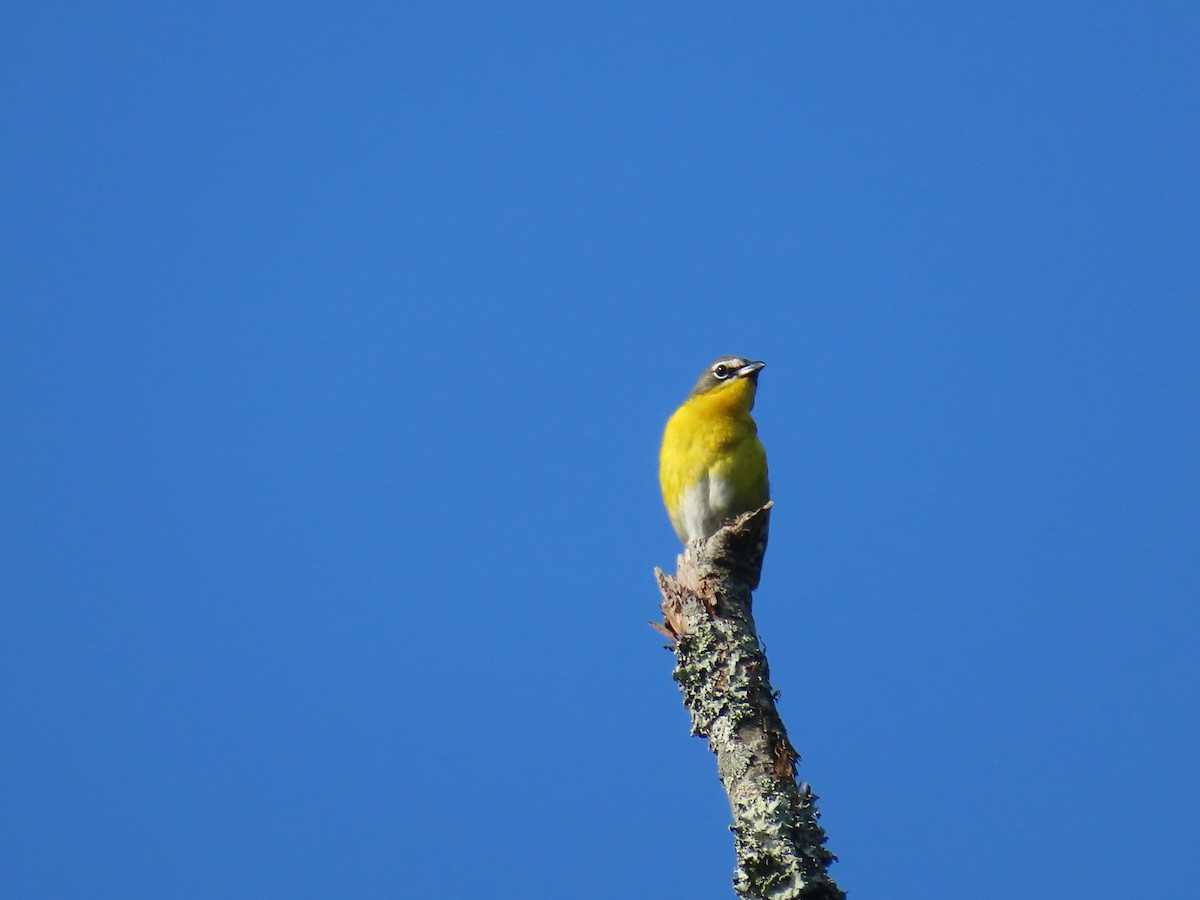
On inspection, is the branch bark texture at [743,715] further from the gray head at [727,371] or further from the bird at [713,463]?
the gray head at [727,371]

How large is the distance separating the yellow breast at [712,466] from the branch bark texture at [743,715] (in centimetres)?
284

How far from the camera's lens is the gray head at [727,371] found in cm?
1395

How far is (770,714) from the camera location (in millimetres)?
7965

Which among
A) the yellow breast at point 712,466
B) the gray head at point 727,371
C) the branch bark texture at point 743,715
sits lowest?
the branch bark texture at point 743,715

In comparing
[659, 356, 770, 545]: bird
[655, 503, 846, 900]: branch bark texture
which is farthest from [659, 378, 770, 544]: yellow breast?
[655, 503, 846, 900]: branch bark texture

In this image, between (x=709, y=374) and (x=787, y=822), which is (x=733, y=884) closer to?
(x=787, y=822)

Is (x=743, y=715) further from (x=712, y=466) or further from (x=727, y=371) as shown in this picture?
(x=727, y=371)

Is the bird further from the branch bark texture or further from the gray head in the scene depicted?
the branch bark texture

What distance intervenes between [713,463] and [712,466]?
0.12ft

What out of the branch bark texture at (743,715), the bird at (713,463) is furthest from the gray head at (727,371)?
the branch bark texture at (743,715)

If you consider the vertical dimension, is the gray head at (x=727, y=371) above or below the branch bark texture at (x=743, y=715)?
above

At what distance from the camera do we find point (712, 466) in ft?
43.0

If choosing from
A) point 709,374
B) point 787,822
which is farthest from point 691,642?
point 709,374

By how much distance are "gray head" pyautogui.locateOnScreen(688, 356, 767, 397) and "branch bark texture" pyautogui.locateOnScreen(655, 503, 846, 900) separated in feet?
13.1
